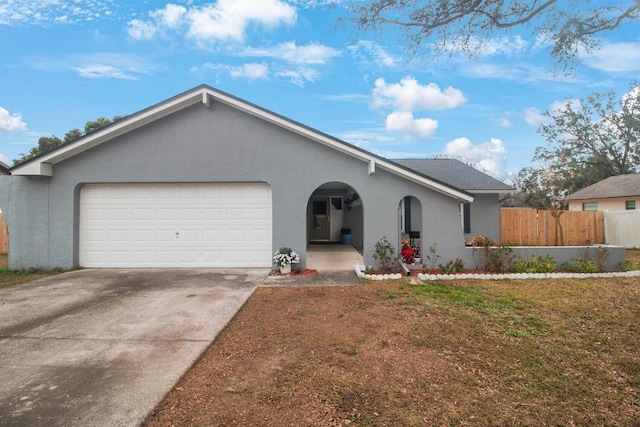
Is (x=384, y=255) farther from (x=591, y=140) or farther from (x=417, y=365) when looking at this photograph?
(x=591, y=140)

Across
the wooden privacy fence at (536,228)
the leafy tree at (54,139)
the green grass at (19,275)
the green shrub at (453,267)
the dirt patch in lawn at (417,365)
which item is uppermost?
the leafy tree at (54,139)

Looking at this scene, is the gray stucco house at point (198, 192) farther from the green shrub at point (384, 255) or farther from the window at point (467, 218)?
the window at point (467, 218)

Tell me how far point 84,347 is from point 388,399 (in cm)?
382

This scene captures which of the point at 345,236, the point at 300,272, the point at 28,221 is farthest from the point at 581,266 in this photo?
the point at 28,221

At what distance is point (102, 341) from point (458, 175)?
45.9ft

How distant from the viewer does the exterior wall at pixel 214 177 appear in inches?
371

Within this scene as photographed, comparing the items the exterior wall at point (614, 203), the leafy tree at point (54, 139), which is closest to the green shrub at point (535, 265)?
the exterior wall at point (614, 203)

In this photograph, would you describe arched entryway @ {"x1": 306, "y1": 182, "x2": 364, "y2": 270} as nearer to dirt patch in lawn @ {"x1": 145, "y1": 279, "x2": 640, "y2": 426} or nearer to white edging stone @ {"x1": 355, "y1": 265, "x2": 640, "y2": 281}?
white edging stone @ {"x1": 355, "y1": 265, "x2": 640, "y2": 281}

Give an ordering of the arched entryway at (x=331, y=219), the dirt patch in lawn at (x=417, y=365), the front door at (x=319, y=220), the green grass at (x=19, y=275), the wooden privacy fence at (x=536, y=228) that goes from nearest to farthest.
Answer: the dirt patch in lawn at (x=417, y=365) < the green grass at (x=19, y=275) < the wooden privacy fence at (x=536, y=228) < the arched entryway at (x=331, y=219) < the front door at (x=319, y=220)

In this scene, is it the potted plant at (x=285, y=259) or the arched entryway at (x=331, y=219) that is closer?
the potted plant at (x=285, y=259)

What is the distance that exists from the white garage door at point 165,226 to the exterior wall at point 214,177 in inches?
14.1

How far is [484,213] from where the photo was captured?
45.8 ft

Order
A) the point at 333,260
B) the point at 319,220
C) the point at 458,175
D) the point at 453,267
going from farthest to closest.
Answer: the point at 319,220 → the point at 458,175 → the point at 333,260 → the point at 453,267

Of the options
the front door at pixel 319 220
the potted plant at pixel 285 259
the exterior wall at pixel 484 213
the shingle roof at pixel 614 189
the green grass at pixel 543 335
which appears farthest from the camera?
the shingle roof at pixel 614 189
